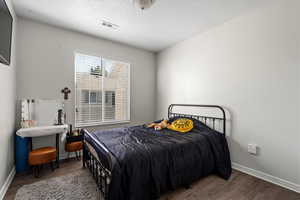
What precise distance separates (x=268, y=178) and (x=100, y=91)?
3.59 m

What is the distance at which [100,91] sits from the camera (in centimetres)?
338

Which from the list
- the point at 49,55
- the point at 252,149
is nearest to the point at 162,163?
the point at 252,149

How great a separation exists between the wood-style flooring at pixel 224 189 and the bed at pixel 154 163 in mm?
105

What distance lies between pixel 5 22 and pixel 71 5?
94 cm

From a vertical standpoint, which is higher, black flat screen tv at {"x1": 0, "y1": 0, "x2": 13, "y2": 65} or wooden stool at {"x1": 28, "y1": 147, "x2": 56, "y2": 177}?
black flat screen tv at {"x1": 0, "y1": 0, "x2": 13, "y2": 65}

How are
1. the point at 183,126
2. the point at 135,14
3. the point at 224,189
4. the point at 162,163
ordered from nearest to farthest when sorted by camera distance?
the point at 162,163 < the point at 224,189 < the point at 135,14 < the point at 183,126

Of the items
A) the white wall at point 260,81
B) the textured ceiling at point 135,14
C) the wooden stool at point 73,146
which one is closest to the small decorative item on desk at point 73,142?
the wooden stool at point 73,146

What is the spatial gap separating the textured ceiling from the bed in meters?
2.05

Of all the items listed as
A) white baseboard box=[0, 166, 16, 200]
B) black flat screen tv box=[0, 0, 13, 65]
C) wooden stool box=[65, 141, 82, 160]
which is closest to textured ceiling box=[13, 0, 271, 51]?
black flat screen tv box=[0, 0, 13, 65]

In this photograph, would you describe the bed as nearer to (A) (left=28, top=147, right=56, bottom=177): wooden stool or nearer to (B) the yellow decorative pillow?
(B) the yellow decorative pillow

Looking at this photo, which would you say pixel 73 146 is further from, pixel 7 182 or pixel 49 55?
pixel 49 55

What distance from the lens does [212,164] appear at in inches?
84.9

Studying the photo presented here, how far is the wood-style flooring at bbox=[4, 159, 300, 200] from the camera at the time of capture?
1722 mm

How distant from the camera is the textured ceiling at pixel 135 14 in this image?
2.08m
